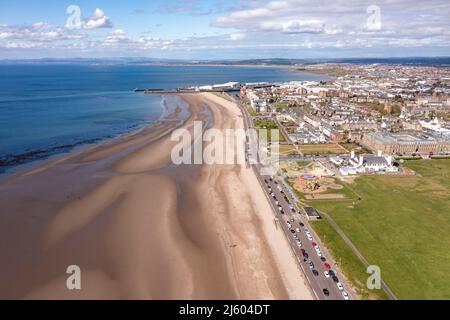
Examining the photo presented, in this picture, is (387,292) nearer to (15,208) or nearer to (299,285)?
(299,285)

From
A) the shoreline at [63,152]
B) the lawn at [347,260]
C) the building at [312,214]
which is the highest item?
the shoreline at [63,152]

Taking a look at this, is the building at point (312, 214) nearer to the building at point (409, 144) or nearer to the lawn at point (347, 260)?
the lawn at point (347, 260)

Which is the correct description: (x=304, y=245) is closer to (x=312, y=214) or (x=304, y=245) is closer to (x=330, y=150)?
(x=312, y=214)

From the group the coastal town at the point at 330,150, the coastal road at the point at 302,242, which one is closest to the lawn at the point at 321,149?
the coastal town at the point at 330,150

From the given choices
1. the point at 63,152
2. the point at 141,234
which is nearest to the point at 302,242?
the point at 141,234
